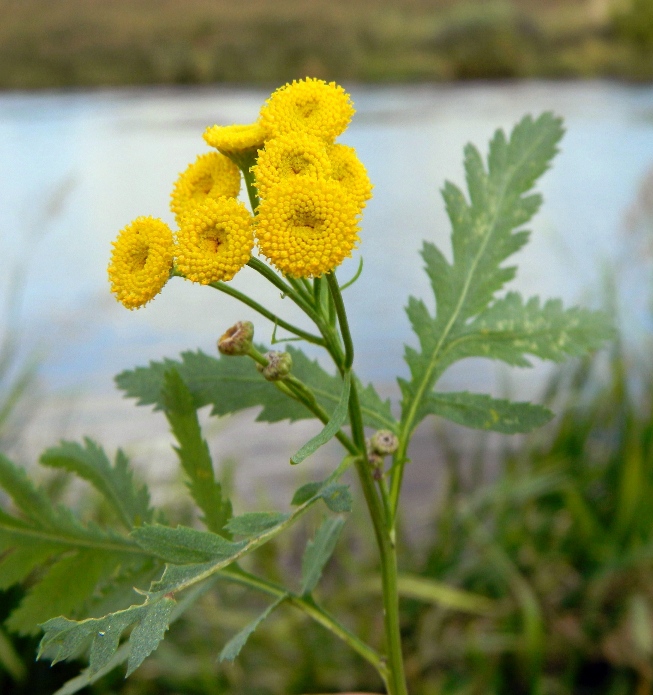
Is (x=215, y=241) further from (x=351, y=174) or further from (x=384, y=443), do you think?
(x=384, y=443)

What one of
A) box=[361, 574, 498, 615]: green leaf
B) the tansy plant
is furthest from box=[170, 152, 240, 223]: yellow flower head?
box=[361, 574, 498, 615]: green leaf

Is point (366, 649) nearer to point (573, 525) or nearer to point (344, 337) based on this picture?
point (344, 337)

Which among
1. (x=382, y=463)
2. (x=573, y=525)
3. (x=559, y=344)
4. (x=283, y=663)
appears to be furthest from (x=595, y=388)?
(x=382, y=463)

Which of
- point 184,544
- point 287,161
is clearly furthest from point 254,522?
point 287,161

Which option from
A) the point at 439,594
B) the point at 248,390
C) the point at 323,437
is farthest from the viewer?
the point at 439,594

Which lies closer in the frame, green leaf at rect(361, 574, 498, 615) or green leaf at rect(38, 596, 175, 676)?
green leaf at rect(38, 596, 175, 676)

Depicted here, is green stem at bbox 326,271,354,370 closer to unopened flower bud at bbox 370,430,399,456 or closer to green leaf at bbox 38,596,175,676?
unopened flower bud at bbox 370,430,399,456
